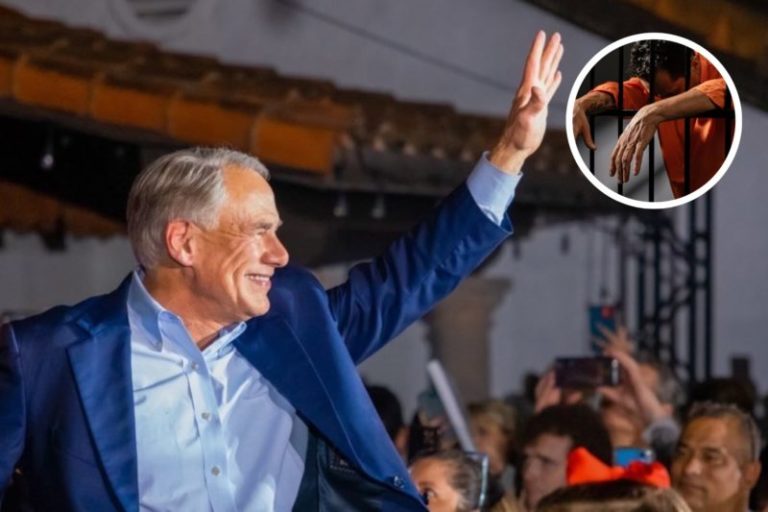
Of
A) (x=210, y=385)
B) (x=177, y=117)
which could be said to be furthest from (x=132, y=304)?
(x=177, y=117)

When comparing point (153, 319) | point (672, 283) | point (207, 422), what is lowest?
point (672, 283)

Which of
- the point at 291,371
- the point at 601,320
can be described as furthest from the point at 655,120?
A: the point at 601,320

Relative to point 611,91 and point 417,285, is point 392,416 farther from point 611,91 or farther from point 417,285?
point 611,91

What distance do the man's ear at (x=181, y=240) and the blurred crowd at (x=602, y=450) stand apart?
2.57 ft

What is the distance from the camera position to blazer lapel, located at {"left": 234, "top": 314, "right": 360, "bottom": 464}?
3.06 m

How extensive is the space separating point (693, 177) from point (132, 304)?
36.3 inches

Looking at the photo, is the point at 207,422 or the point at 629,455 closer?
the point at 207,422

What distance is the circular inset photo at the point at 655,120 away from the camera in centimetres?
274

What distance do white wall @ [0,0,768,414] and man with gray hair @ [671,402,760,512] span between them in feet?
23.8

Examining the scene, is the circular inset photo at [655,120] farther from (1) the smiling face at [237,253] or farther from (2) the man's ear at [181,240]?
(2) the man's ear at [181,240]

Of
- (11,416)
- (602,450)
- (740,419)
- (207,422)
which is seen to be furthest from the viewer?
(602,450)

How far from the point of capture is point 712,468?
4.99 m

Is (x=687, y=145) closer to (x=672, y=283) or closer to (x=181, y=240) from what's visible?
(x=181, y=240)

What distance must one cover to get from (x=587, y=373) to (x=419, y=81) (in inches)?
268
